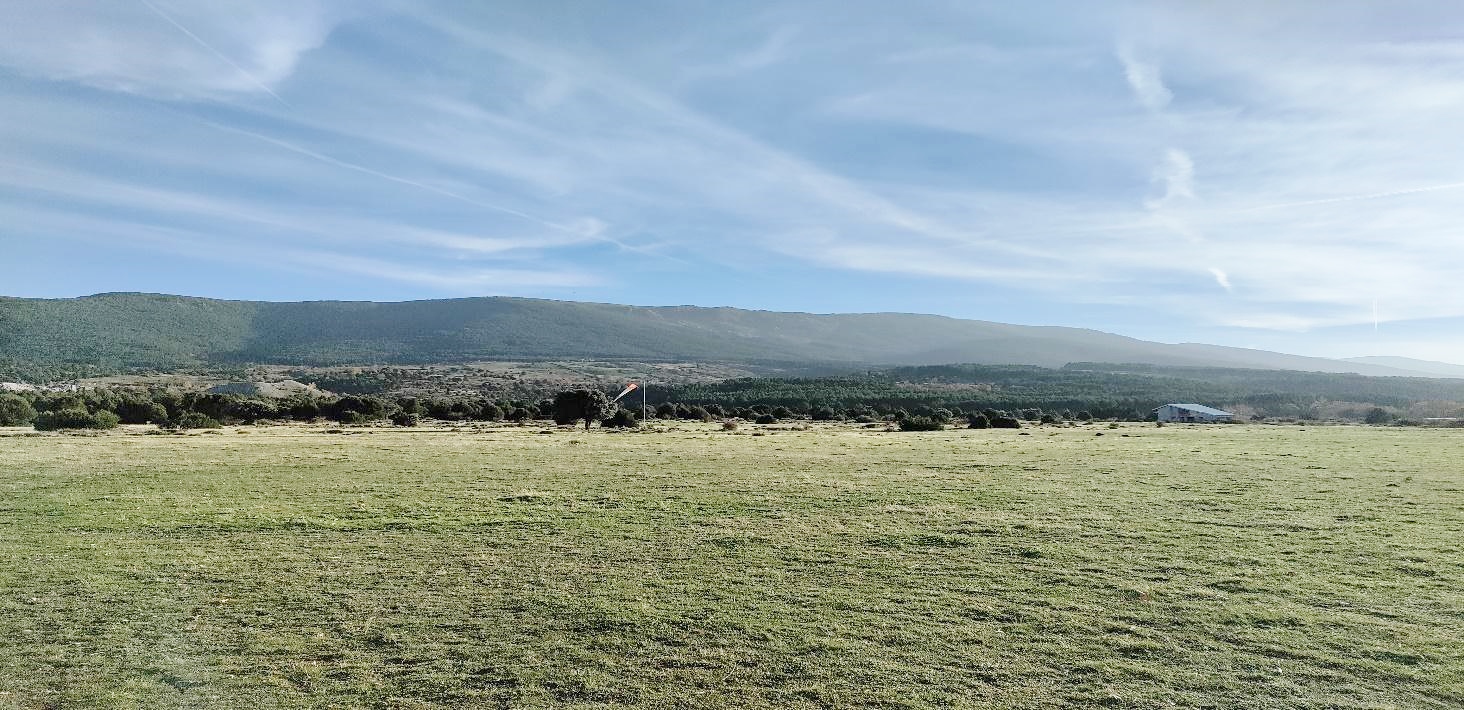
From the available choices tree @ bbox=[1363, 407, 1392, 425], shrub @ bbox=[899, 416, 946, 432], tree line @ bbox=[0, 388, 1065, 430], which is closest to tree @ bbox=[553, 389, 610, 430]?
tree line @ bbox=[0, 388, 1065, 430]

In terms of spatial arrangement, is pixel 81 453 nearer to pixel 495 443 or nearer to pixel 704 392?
pixel 495 443

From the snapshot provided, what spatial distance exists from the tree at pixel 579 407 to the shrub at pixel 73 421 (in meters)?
24.5

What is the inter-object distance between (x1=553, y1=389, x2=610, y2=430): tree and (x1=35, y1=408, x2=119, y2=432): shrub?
24487 mm

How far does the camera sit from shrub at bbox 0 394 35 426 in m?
46.5

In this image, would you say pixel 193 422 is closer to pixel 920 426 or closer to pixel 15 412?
pixel 15 412

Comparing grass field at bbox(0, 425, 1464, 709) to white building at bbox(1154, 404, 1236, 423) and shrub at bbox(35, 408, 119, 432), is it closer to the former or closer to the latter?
shrub at bbox(35, 408, 119, 432)

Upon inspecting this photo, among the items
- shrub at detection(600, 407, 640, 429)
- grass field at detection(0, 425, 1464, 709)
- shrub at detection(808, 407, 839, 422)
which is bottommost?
shrub at detection(808, 407, 839, 422)

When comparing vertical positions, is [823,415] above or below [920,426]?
below

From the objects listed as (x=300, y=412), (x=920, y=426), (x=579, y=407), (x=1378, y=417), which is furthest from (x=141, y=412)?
(x=1378, y=417)

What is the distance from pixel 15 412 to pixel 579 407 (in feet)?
108

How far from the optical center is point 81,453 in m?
25.6

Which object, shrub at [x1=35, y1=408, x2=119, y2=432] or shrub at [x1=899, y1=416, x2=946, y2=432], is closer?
shrub at [x1=35, y1=408, x2=119, y2=432]

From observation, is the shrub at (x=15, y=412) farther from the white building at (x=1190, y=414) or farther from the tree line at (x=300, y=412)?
the white building at (x=1190, y=414)

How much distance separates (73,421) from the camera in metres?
42.2
